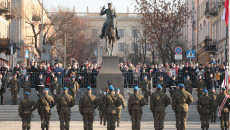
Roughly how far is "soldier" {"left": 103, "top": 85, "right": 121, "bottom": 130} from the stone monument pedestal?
5513 millimetres

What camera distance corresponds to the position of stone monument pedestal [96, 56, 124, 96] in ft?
88.5

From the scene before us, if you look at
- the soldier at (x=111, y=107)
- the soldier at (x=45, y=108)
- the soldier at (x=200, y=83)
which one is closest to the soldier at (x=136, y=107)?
the soldier at (x=111, y=107)

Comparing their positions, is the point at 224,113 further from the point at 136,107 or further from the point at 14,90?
the point at 14,90

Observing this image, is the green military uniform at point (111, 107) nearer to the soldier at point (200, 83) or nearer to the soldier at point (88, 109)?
the soldier at point (88, 109)

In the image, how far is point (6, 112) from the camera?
27.2m

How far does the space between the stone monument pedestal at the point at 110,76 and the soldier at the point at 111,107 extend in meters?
5.51

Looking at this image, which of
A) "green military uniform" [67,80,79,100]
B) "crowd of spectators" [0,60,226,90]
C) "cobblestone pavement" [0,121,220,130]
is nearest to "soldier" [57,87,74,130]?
"cobblestone pavement" [0,121,220,130]

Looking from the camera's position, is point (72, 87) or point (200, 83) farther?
point (200, 83)

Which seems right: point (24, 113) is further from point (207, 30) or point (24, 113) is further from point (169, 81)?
point (207, 30)

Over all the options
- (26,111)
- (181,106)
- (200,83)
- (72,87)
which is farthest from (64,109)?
(200,83)

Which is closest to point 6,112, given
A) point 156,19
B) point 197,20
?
point 156,19

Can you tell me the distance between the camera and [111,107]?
21156mm

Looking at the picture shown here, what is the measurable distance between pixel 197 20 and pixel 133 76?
130ft

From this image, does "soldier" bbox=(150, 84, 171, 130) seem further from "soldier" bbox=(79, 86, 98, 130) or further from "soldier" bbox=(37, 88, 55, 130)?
"soldier" bbox=(37, 88, 55, 130)
